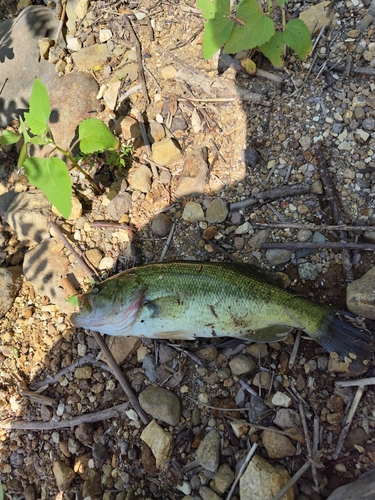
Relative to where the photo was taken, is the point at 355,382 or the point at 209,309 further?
the point at 209,309

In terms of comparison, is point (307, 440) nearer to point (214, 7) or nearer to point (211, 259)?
point (211, 259)

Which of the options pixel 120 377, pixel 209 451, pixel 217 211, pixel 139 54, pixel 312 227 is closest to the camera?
pixel 209 451

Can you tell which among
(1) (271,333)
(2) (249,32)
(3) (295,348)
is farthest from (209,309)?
(2) (249,32)

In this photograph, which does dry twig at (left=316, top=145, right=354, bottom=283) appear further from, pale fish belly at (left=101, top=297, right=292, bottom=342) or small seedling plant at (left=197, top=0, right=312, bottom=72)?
small seedling plant at (left=197, top=0, right=312, bottom=72)

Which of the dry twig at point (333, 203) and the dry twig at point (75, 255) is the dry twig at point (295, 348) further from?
the dry twig at point (75, 255)

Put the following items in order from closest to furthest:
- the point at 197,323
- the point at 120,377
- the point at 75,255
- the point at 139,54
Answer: the point at 197,323, the point at 120,377, the point at 75,255, the point at 139,54

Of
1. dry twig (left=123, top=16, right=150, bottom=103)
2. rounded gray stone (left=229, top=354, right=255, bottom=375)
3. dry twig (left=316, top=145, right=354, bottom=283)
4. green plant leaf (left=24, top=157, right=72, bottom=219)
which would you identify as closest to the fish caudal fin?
dry twig (left=316, top=145, right=354, bottom=283)

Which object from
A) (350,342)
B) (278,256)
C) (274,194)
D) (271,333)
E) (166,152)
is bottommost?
(350,342)
